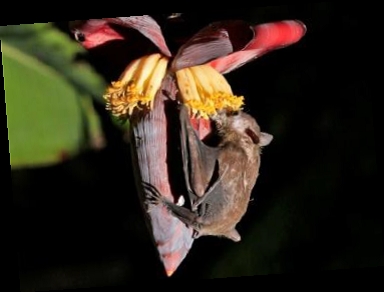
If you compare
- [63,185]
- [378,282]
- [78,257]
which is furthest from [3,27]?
[378,282]

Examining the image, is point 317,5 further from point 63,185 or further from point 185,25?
point 63,185

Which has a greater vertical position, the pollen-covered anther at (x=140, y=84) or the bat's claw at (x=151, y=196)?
the pollen-covered anther at (x=140, y=84)

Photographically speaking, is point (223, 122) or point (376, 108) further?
point (376, 108)

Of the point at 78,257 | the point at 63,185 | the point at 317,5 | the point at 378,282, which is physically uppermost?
the point at 317,5

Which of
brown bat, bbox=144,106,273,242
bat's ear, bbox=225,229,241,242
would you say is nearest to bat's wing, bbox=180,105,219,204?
brown bat, bbox=144,106,273,242

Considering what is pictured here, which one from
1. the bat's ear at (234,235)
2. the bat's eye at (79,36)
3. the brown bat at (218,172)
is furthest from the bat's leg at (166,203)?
the bat's eye at (79,36)

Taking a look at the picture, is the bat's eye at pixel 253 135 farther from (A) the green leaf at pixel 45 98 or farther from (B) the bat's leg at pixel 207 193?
(A) the green leaf at pixel 45 98
